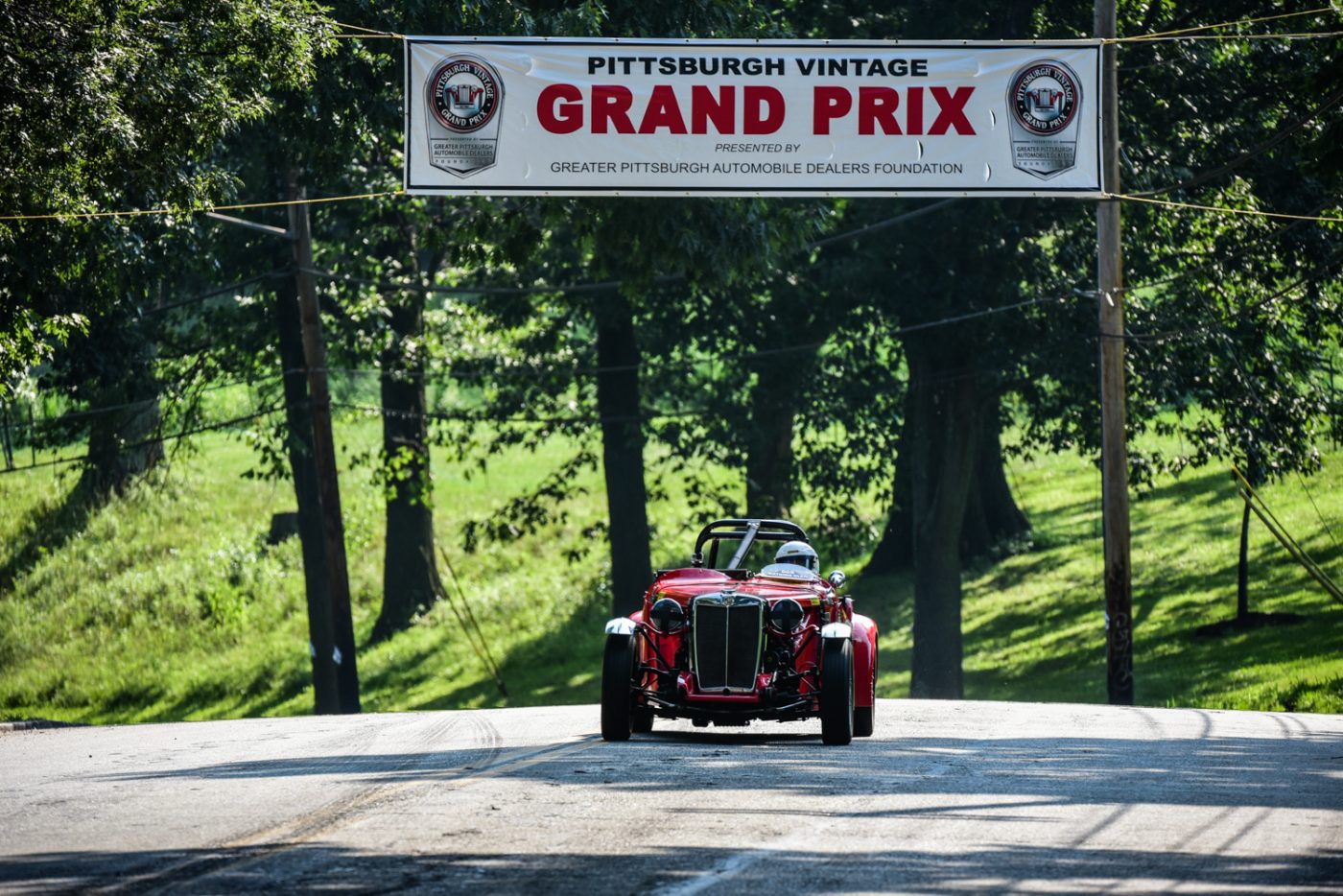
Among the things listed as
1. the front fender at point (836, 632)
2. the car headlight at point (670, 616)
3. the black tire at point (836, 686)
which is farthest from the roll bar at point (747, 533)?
the black tire at point (836, 686)

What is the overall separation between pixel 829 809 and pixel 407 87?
409 inches

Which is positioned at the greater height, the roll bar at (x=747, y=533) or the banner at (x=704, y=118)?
the banner at (x=704, y=118)

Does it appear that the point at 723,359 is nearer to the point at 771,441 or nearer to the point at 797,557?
the point at 771,441

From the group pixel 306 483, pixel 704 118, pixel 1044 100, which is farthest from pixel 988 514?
pixel 704 118

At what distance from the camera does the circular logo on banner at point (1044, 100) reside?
58.9 feet

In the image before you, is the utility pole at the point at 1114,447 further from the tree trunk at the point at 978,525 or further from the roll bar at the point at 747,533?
the tree trunk at the point at 978,525

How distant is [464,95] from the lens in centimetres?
1764

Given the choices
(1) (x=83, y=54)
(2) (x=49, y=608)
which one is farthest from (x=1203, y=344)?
(2) (x=49, y=608)

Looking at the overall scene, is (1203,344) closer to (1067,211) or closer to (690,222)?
(1067,211)

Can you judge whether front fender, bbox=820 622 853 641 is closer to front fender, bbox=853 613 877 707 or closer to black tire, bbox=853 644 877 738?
front fender, bbox=853 613 877 707

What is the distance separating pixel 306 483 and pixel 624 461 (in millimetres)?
5937

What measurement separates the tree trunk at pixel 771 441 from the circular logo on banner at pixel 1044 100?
48.2ft

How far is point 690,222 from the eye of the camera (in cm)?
2347

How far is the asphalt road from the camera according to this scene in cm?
768
